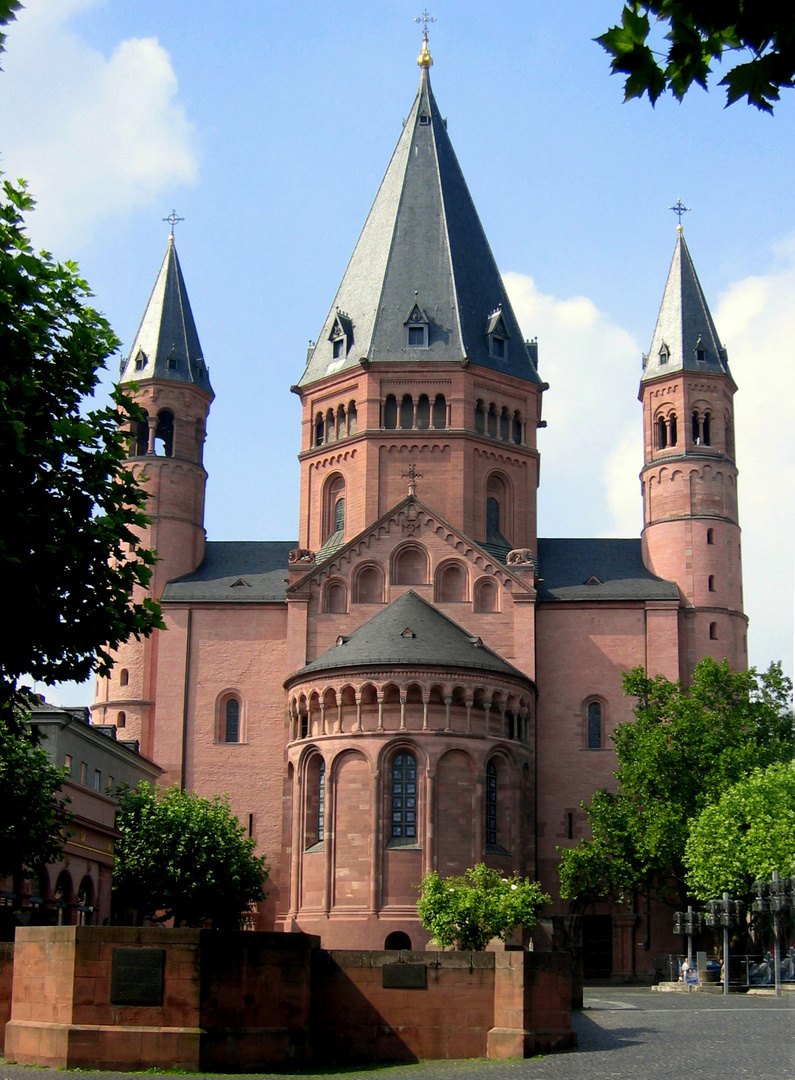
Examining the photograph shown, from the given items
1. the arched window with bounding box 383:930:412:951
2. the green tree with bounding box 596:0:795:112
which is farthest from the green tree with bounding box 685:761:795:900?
the green tree with bounding box 596:0:795:112

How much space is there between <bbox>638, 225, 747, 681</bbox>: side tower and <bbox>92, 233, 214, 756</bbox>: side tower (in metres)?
22.5

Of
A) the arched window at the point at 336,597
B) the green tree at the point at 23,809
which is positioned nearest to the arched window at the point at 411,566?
the arched window at the point at 336,597

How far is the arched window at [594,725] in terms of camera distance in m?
65.4

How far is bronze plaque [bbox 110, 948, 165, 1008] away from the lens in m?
23.7

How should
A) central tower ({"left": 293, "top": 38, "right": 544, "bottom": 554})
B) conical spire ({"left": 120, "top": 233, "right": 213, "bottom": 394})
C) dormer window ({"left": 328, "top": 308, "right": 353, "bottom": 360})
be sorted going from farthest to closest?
conical spire ({"left": 120, "top": 233, "right": 213, "bottom": 394}) < dormer window ({"left": 328, "top": 308, "right": 353, "bottom": 360}) < central tower ({"left": 293, "top": 38, "right": 544, "bottom": 554})

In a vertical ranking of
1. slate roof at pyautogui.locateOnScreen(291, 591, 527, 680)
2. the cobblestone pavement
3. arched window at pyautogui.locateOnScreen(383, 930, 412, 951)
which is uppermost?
slate roof at pyautogui.locateOnScreen(291, 591, 527, 680)

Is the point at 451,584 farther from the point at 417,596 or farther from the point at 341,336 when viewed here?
the point at 341,336

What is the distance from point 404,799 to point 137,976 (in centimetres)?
3428

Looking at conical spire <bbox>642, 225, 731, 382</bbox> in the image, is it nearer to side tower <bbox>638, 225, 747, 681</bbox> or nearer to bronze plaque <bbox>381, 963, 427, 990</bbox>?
side tower <bbox>638, 225, 747, 681</bbox>

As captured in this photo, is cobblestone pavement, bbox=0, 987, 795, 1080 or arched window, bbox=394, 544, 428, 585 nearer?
cobblestone pavement, bbox=0, 987, 795, 1080

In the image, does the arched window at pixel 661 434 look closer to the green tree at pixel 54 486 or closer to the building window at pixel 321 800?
the building window at pixel 321 800

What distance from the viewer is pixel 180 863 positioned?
5684cm

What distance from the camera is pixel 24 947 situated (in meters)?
25.0

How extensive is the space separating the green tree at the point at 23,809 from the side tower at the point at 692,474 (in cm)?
3744
